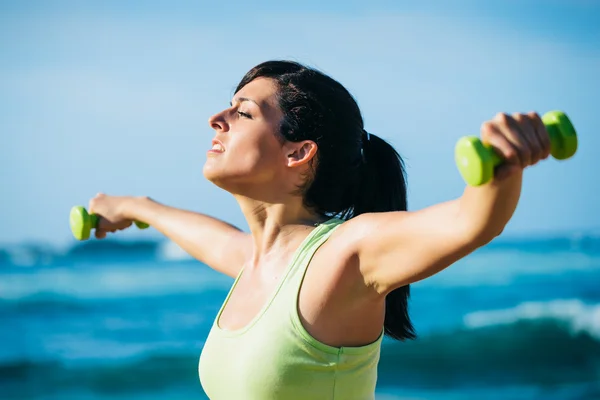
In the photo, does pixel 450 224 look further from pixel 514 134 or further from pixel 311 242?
pixel 311 242

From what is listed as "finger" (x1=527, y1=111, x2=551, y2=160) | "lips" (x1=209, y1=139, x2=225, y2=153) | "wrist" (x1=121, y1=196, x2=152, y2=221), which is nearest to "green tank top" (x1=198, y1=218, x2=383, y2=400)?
"lips" (x1=209, y1=139, x2=225, y2=153)

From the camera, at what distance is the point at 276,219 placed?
2.34 metres

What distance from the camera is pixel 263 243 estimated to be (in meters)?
2.37

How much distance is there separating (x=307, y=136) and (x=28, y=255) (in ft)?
40.9

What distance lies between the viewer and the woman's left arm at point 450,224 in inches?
56.2

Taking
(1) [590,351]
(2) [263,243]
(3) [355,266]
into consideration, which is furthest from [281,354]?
(1) [590,351]

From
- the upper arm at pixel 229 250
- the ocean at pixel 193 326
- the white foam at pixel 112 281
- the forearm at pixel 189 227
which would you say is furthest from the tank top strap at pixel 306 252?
the white foam at pixel 112 281

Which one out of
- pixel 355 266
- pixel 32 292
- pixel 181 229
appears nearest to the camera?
pixel 355 266

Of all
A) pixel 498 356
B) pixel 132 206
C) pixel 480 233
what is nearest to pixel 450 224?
pixel 480 233

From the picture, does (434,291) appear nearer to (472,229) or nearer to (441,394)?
(441,394)

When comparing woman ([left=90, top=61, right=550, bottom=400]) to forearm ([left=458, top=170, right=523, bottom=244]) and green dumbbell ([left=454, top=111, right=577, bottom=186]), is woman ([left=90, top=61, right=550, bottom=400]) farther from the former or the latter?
green dumbbell ([left=454, top=111, right=577, bottom=186])

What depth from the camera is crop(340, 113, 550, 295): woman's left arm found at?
1.43 meters

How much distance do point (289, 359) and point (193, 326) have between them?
8.95 metres

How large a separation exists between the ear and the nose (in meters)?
0.17
